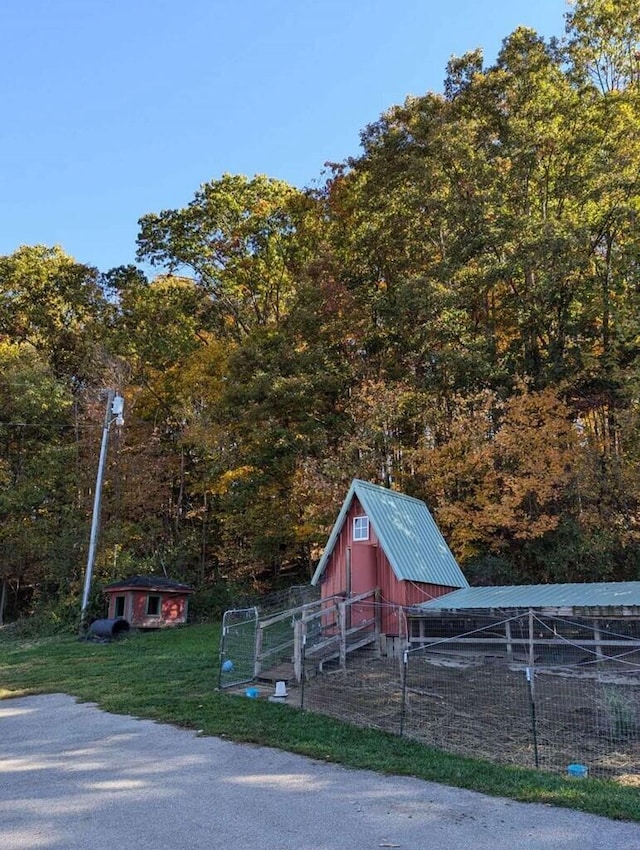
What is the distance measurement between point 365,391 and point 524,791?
1810 centimetres

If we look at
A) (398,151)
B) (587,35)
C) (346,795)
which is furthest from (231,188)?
(346,795)

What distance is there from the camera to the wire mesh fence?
8398 millimetres

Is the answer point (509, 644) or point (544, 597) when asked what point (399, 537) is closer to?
point (509, 644)

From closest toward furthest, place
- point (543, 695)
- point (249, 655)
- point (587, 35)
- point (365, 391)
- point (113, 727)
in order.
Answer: point (113, 727), point (543, 695), point (249, 655), point (365, 391), point (587, 35)

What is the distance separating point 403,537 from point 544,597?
375cm

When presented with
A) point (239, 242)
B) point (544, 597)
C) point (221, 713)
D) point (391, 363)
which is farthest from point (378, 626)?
point (239, 242)

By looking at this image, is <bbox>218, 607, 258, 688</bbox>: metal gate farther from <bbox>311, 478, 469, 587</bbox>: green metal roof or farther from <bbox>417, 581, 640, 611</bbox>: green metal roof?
<bbox>417, 581, 640, 611</bbox>: green metal roof

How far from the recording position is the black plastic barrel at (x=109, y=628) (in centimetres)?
2055

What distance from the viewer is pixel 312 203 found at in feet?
99.9

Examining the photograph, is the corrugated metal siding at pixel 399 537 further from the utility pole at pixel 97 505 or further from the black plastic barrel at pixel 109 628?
the utility pole at pixel 97 505

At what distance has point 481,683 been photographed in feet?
39.8

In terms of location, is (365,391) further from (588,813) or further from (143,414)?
(588,813)

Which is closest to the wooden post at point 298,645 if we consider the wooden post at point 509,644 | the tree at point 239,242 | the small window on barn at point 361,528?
the small window on barn at point 361,528

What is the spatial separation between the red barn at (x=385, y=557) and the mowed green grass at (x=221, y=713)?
3895 millimetres
